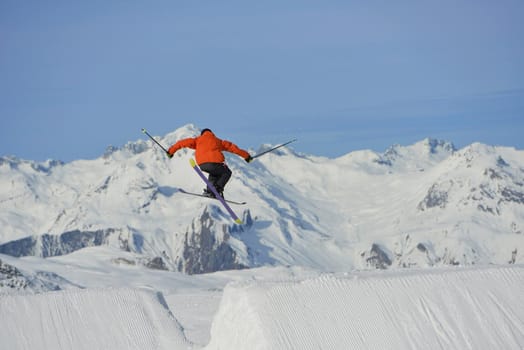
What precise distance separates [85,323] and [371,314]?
22574 millimetres

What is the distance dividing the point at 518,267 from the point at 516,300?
391 cm

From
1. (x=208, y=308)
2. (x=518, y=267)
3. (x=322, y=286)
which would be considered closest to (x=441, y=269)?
(x=518, y=267)

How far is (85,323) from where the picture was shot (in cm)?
5884

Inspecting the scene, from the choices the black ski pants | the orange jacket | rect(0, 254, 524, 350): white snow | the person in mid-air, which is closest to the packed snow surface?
rect(0, 254, 524, 350): white snow

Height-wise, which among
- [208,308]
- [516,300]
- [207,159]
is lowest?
[208,308]

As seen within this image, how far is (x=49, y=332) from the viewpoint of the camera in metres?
57.3

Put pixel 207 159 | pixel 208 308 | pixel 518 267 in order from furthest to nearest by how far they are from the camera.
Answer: pixel 208 308 < pixel 518 267 < pixel 207 159

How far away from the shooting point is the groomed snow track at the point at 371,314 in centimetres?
4116

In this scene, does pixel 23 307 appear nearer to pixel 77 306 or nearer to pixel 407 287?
pixel 77 306

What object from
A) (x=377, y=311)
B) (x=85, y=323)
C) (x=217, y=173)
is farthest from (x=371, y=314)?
(x=85, y=323)

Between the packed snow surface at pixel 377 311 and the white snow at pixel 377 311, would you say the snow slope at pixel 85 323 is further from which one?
the packed snow surface at pixel 377 311

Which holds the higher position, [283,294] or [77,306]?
[283,294]

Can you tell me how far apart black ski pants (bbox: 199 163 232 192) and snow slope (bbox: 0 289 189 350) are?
1863 centimetres

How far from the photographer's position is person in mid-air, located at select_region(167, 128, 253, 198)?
41.3m
